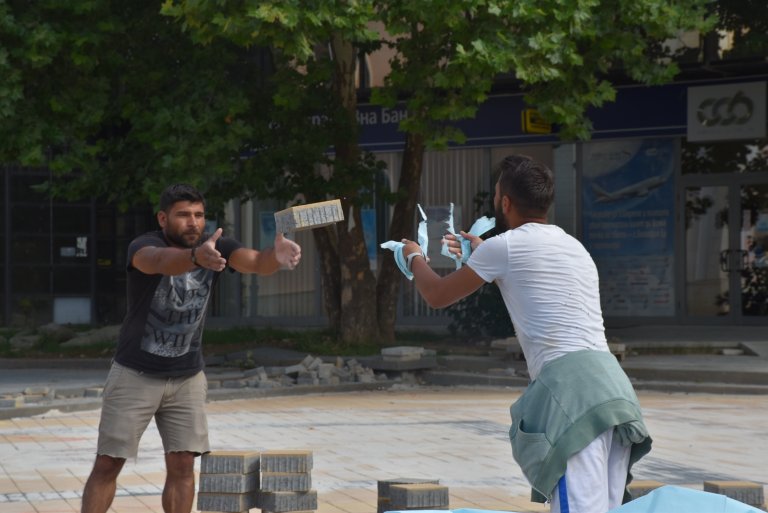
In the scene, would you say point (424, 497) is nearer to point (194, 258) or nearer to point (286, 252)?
point (286, 252)

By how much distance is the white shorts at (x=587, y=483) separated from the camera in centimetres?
455

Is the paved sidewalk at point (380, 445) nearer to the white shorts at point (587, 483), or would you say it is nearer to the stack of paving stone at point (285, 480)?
the stack of paving stone at point (285, 480)

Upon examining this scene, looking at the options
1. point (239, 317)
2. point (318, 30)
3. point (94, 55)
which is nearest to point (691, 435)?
point (318, 30)

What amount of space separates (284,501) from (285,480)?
0.34 ft

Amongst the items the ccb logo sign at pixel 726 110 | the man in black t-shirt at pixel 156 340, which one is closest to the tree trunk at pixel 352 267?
the ccb logo sign at pixel 726 110

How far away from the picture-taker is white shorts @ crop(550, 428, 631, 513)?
4.55 metres

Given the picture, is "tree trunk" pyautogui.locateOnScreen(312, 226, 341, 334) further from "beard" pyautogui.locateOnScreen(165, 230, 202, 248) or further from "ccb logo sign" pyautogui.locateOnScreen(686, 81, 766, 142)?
"beard" pyautogui.locateOnScreen(165, 230, 202, 248)

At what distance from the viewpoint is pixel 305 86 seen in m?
19.2

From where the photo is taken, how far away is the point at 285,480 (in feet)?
22.8

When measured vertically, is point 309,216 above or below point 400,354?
above

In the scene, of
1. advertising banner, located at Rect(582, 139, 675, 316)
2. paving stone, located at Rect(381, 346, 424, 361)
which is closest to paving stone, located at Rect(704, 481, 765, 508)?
paving stone, located at Rect(381, 346, 424, 361)

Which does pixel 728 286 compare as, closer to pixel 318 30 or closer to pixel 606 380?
pixel 318 30

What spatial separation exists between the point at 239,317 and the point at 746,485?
73.2 ft

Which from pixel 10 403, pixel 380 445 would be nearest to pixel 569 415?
pixel 380 445
